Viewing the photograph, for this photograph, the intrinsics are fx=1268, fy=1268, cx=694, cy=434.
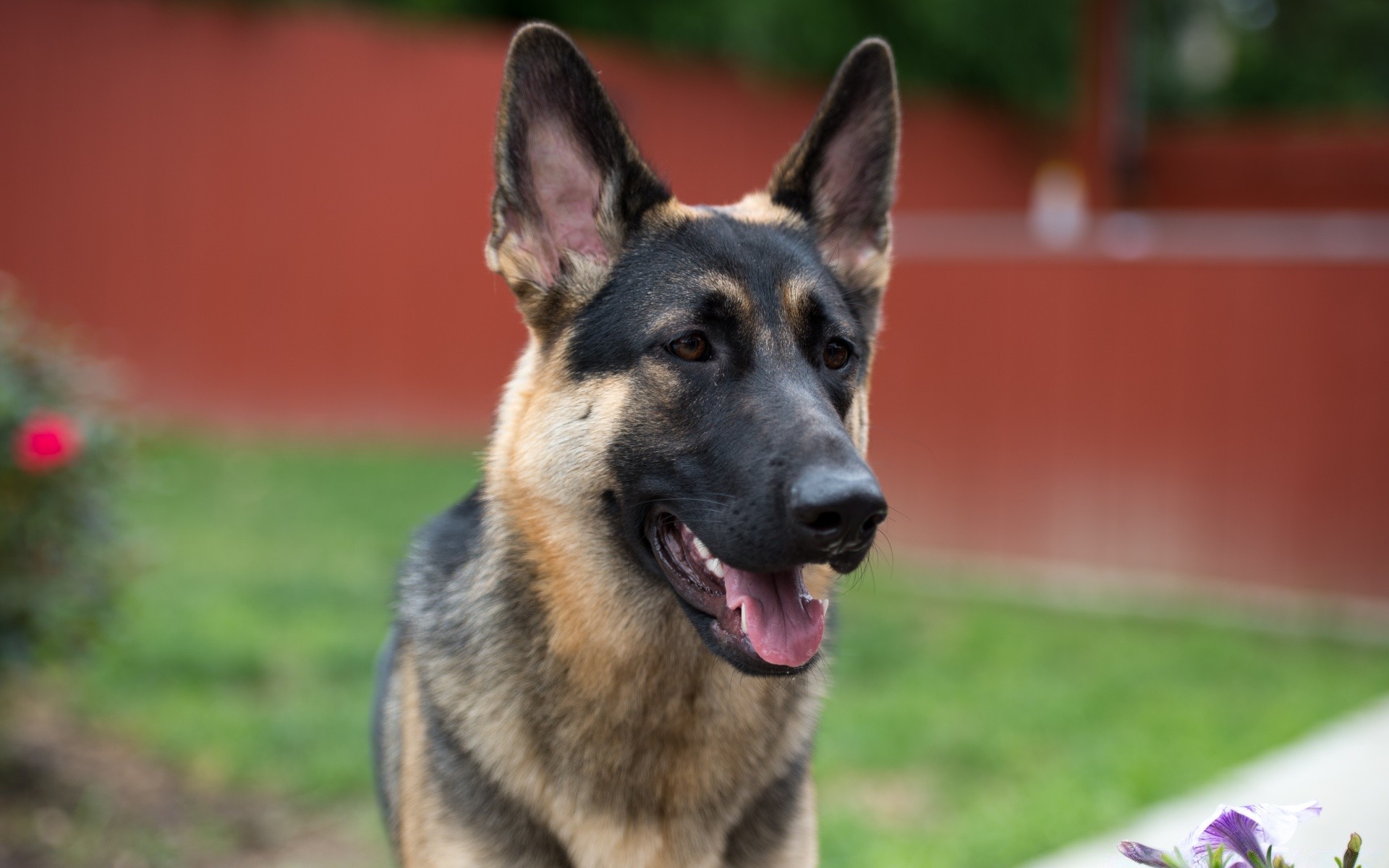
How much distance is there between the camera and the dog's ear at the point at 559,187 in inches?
111

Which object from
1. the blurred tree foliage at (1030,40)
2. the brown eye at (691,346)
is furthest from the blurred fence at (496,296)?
the brown eye at (691,346)

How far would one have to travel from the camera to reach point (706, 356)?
2.71 metres

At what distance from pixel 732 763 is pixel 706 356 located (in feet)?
2.92

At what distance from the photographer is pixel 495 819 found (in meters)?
2.64

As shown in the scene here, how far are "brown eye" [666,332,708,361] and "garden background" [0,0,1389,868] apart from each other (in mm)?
930

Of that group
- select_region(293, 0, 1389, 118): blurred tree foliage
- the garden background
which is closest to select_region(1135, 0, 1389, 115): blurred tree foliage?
select_region(293, 0, 1389, 118): blurred tree foliage

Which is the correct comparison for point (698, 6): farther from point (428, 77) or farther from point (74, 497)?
point (74, 497)

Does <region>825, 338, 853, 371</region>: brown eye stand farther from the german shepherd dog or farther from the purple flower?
the purple flower

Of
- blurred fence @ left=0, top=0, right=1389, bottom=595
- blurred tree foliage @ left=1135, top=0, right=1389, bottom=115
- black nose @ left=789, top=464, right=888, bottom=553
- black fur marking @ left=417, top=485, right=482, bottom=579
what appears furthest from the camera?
blurred tree foliage @ left=1135, top=0, right=1389, bottom=115

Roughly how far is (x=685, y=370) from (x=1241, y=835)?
1364 millimetres

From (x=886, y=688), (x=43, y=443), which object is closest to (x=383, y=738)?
(x=43, y=443)

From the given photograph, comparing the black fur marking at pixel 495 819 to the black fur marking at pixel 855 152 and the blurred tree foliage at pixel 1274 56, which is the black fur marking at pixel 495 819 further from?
the blurred tree foliage at pixel 1274 56

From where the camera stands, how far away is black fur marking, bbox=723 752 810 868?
108 inches

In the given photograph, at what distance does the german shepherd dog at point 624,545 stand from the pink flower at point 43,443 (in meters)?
1.82
